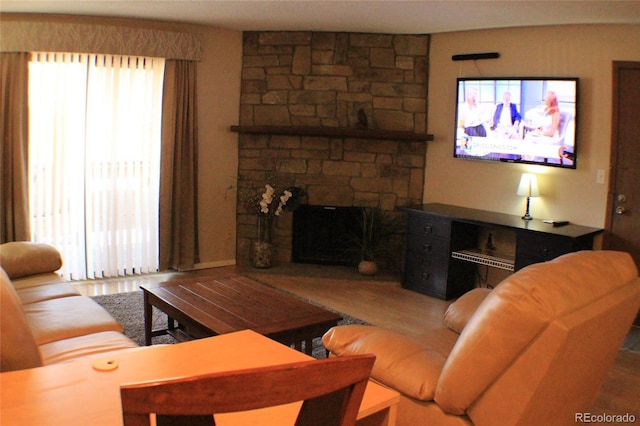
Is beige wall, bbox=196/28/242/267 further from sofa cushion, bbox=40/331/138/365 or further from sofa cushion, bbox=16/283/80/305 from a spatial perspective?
sofa cushion, bbox=40/331/138/365

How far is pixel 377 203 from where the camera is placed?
20.8 ft

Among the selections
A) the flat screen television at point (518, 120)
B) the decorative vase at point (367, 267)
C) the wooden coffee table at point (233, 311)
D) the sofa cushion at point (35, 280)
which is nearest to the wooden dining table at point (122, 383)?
the wooden coffee table at point (233, 311)

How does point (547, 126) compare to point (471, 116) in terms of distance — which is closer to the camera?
point (547, 126)

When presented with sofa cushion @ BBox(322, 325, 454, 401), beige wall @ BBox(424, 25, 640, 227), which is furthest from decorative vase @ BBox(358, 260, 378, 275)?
sofa cushion @ BBox(322, 325, 454, 401)

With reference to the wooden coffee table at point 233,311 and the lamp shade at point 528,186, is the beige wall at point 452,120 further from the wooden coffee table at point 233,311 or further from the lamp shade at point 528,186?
the wooden coffee table at point 233,311

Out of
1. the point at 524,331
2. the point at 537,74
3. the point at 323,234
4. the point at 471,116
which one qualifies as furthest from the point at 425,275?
the point at 524,331

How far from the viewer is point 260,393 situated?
1117mm

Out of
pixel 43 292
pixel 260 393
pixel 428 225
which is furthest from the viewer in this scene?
pixel 428 225

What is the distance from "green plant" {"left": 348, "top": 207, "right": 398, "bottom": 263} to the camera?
6.09 meters

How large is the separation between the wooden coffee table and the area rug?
0.23 meters

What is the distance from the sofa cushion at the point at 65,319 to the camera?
304 centimetres

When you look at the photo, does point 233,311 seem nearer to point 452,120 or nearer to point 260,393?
point 260,393

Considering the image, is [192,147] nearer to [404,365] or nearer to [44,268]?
[44,268]

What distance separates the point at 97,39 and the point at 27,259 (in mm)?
2295
